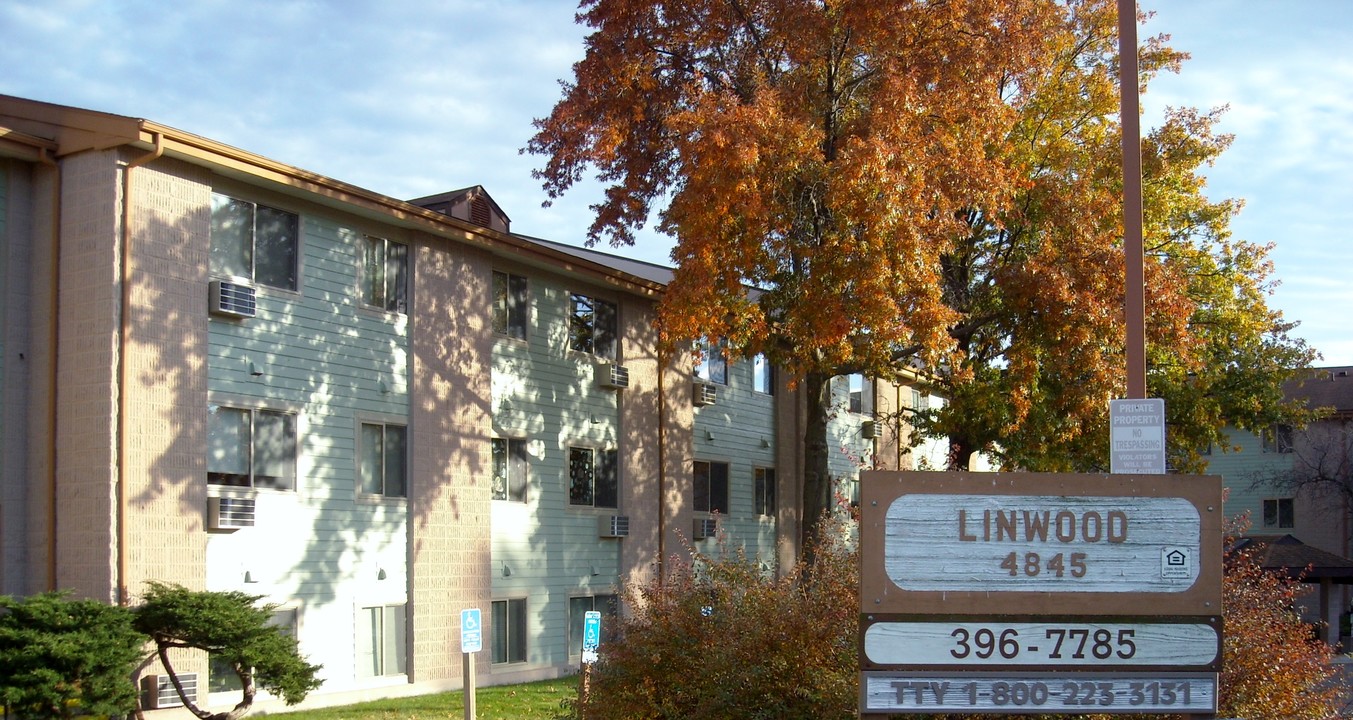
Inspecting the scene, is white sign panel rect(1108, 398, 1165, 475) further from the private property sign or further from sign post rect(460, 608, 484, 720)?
sign post rect(460, 608, 484, 720)

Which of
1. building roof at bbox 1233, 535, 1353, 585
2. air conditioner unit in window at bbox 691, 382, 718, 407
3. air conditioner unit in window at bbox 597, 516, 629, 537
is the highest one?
air conditioner unit in window at bbox 691, 382, 718, 407

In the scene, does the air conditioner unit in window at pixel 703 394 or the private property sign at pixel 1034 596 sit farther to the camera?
the air conditioner unit in window at pixel 703 394

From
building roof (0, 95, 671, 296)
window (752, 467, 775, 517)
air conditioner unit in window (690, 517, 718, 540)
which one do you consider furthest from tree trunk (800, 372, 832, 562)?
building roof (0, 95, 671, 296)

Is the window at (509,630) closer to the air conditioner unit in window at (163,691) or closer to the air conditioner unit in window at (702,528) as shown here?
the air conditioner unit in window at (702,528)

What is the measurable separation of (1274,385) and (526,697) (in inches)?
736

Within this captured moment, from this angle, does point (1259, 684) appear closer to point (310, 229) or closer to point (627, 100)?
point (310, 229)

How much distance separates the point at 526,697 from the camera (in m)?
19.9

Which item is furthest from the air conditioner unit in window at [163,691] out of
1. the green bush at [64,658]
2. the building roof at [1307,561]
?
the building roof at [1307,561]

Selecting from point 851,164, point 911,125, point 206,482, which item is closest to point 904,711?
point 206,482

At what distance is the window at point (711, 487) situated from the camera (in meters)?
28.1

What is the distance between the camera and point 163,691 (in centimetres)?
1609

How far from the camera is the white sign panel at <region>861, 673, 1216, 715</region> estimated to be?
8.38 metres

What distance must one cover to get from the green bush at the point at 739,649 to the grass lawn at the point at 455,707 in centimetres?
528

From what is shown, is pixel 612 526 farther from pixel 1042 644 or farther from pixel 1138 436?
pixel 1042 644
